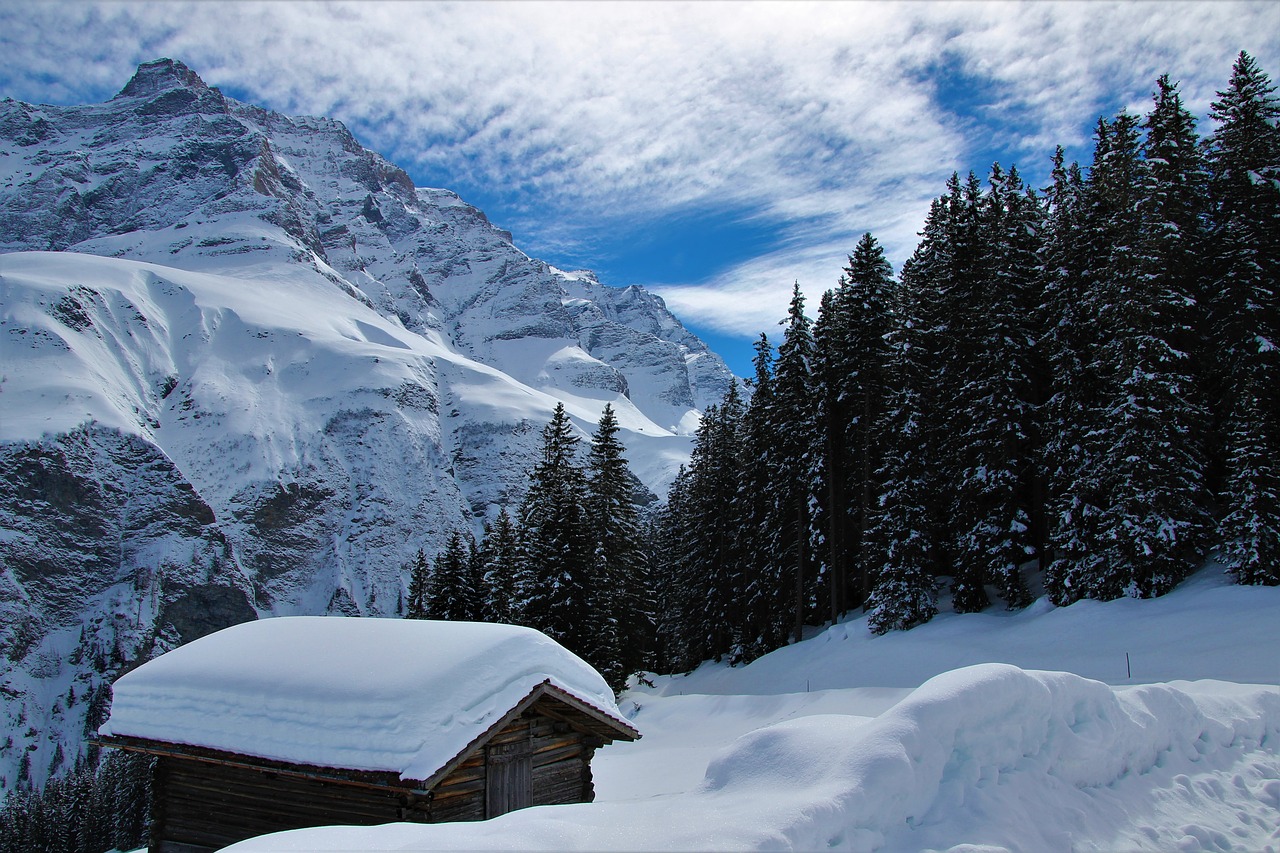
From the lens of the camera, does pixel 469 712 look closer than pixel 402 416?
Yes

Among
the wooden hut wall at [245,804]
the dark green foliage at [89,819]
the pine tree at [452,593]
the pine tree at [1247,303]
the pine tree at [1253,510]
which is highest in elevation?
the pine tree at [1247,303]

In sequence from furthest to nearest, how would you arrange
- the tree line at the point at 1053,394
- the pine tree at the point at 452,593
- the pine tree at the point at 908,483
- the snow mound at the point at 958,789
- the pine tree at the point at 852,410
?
the pine tree at the point at 452,593 → the pine tree at the point at 852,410 → the pine tree at the point at 908,483 → the tree line at the point at 1053,394 → the snow mound at the point at 958,789

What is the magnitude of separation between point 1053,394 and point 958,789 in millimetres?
23698

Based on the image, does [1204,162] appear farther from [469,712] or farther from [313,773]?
[313,773]

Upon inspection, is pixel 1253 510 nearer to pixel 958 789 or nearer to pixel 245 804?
pixel 958 789

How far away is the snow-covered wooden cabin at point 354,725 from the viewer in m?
9.71

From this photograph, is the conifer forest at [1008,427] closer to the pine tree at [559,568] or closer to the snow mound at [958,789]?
the pine tree at [559,568]

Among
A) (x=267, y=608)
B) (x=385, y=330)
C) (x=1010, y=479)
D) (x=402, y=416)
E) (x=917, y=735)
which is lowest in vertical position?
(x=267, y=608)

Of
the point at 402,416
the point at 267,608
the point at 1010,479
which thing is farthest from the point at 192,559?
the point at 1010,479

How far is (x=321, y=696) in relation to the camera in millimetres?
Result: 10133

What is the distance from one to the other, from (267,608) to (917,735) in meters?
127

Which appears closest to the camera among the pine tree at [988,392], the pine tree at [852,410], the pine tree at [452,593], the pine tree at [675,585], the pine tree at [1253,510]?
the pine tree at [1253,510]

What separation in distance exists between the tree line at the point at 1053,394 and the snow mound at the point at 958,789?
52.2 feet

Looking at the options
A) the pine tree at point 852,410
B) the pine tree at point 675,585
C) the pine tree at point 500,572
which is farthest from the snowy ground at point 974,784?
the pine tree at point 675,585
